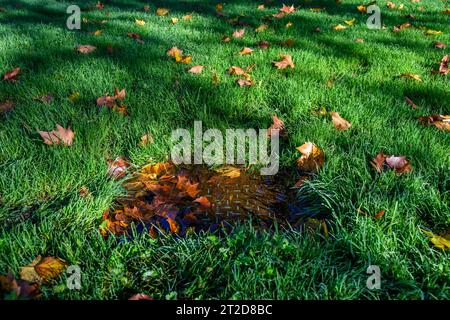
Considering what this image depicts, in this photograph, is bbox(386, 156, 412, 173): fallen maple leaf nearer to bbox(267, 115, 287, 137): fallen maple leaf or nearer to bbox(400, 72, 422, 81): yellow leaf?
bbox(267, 115, 287, 137): fallen maple leaf

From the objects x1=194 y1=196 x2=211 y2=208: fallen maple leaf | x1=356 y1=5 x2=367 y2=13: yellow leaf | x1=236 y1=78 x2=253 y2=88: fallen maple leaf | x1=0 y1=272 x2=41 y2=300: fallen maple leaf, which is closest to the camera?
x1=0 y1=272 x2=41 y2=300: fallen maple leaf

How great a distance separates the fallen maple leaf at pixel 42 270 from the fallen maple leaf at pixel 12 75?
199 cm

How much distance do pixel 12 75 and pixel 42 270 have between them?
212cm

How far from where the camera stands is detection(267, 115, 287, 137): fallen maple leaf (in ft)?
7.31

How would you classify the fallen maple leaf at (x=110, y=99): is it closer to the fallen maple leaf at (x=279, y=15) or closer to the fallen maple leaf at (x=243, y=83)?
the fallen maple leaf at (x=243, y=83)

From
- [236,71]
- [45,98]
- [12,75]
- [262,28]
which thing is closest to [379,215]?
[236,71]

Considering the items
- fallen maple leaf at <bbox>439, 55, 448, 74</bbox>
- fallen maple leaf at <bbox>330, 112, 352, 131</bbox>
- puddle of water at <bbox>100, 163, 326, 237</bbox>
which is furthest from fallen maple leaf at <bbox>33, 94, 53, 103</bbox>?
fallen maple leaf at <bbox>439, 55, 448, 74</bbox>

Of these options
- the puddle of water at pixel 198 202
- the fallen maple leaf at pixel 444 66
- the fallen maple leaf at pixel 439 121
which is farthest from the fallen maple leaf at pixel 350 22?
the puddle of water at pixel 198 202

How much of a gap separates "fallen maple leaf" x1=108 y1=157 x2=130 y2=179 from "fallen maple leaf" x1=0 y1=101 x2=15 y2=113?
960 millimetres

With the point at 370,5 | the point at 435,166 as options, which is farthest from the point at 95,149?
the point at 370,5

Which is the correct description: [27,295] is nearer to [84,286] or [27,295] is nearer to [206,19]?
[84,286]

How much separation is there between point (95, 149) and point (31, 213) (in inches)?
19.4

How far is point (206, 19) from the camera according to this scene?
15.3 ft

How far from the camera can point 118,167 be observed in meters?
1.97
